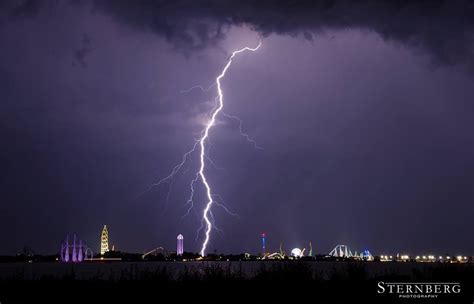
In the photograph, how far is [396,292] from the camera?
50.3 ft

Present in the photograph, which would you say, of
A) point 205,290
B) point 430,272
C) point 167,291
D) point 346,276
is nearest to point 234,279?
point 205,290

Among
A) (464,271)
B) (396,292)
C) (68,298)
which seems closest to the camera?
(68,298)

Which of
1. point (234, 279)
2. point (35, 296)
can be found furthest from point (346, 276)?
point (35, 296)

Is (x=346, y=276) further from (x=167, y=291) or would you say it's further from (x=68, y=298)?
(x=68, y=298)

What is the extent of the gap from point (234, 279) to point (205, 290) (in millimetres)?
1142

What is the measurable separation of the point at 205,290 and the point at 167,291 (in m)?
1.22

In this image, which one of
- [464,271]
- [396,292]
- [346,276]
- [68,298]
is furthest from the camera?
[464,271]

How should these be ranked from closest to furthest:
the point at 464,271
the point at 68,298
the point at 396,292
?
the point at 68,298 → the point at 396,292 → the point at 464,271

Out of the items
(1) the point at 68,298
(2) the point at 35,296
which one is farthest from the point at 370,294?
(2) the point at 35,296

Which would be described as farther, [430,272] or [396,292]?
[430,272]

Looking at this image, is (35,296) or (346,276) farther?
(346,276)

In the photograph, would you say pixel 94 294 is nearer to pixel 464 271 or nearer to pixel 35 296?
pixel 35 296

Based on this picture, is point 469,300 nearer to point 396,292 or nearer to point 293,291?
point 396,292

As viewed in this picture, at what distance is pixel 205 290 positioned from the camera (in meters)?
15.5
